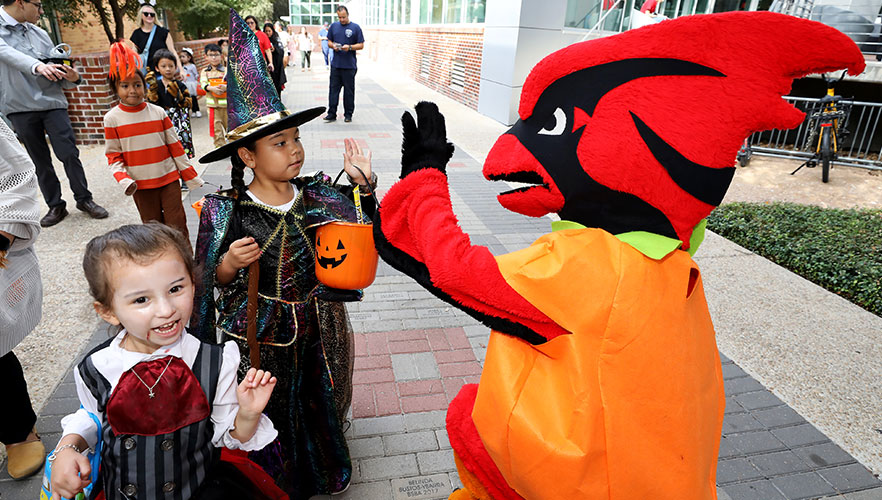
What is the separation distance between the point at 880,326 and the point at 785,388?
146cm

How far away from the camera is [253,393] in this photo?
4.99ft

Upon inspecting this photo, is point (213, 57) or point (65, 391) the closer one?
point (65, 391)

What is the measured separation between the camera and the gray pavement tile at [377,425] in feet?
9.53

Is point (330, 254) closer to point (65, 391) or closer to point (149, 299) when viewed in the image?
point (149, 299)

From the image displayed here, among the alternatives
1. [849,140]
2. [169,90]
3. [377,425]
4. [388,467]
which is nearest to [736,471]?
[388,467]

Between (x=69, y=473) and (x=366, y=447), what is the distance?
1615 millimetres

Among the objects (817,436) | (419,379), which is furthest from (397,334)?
(817,436)

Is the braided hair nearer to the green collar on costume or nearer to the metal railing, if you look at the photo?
the green collar on costume

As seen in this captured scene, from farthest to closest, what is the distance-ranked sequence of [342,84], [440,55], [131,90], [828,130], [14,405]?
[440,55] < [342,84] < [828,130] < [131,90] < [14,405]

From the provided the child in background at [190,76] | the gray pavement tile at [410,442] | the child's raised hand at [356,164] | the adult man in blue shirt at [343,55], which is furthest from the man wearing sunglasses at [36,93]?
the adult man in blue shirt at [343,55]

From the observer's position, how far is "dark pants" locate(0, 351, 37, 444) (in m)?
2.34

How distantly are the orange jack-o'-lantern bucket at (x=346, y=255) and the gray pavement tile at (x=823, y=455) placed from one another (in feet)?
8.71

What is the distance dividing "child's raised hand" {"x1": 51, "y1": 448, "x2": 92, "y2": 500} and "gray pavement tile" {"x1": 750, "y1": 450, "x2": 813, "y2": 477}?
299cm

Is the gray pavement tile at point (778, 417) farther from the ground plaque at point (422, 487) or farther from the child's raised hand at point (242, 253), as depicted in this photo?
the child's raised hand at point (242, 253)
